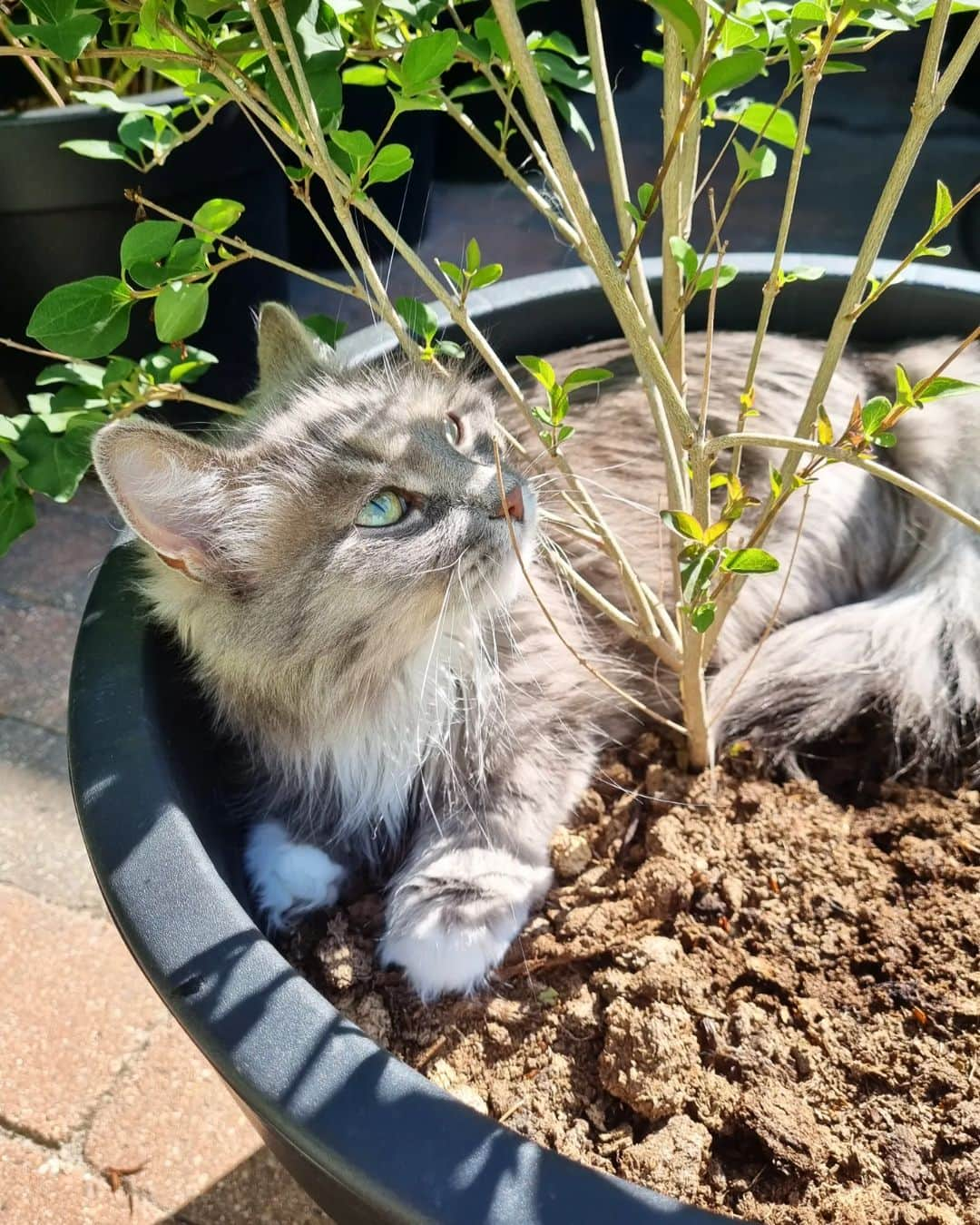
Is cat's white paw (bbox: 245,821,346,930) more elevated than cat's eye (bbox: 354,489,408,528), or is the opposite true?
cat's eye (bbox: 354,489,408,528)

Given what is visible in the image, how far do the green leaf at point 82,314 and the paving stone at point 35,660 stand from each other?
1.32 meters

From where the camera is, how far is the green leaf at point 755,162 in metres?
1.04

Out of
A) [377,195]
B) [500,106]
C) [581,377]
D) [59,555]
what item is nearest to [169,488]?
[581,377]

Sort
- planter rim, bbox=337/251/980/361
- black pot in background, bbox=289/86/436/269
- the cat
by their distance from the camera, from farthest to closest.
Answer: black pot in background, bbox=289/86/436/269 < planter rim, bbox=337/251/980/361 < the cat

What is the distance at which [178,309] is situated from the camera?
125 centimetres

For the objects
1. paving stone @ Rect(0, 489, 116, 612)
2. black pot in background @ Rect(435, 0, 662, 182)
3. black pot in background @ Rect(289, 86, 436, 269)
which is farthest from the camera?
black pot in background @ Rect(435, 0, 662, 182)

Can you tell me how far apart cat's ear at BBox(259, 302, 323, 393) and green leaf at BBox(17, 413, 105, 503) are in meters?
0.33

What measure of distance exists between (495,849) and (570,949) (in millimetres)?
226

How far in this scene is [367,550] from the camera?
139 cm

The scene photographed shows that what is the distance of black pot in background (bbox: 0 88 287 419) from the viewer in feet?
7.29

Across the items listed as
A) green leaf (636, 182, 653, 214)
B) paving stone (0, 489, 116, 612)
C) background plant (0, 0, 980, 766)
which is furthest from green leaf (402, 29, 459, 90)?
paving stone (0, 489, 116, 612)

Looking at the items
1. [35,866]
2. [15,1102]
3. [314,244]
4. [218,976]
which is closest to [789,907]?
[218,976]

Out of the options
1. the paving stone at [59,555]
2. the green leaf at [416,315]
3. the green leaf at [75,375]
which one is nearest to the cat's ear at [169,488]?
the green leaf at [75,375]

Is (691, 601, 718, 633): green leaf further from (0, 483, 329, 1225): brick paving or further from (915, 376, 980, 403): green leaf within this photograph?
(0, 483, 329, 1225): brick paving
